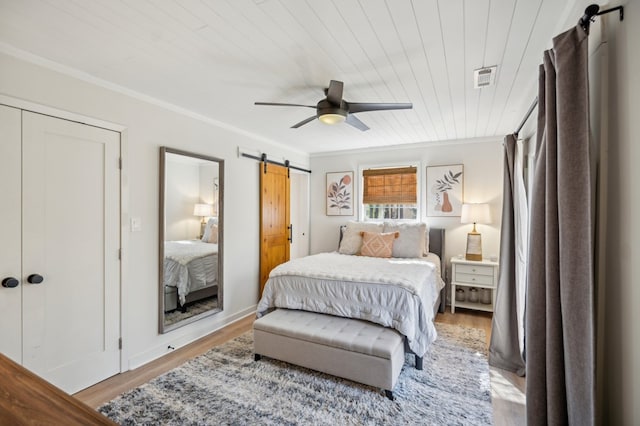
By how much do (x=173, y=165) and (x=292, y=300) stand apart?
1.84 m

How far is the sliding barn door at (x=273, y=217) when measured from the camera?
4.33 m

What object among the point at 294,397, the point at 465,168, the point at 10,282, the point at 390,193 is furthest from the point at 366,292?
the point at 465,168

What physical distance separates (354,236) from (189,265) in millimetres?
2281

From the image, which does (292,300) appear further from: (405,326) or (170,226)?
(170,226)

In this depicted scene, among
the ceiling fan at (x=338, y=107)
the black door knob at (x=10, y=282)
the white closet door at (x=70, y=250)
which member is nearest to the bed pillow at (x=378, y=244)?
the ceiling fan at (x=338, y=107)

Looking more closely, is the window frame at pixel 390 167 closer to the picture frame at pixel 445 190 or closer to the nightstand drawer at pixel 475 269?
the picture frame at pixel 445 190

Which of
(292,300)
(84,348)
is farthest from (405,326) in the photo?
(84,348)

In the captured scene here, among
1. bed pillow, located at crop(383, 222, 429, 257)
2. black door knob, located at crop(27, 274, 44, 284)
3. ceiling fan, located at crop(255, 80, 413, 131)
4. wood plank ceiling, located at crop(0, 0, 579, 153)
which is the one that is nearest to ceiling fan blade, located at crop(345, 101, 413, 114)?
ceiling fan, located at crop(255, 80, 413, 131)

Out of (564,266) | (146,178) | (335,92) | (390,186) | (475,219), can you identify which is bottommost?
(564,266)

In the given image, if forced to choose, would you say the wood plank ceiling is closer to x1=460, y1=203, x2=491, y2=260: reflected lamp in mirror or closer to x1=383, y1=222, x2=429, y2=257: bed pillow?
x1=460, y1=203, x2=491, y2=260: reflected lamp in mirror

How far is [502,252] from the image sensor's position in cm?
279

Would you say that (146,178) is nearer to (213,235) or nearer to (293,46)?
(213,235)

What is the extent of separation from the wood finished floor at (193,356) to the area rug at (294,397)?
→ 85 mm

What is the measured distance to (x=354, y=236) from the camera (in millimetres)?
4477
